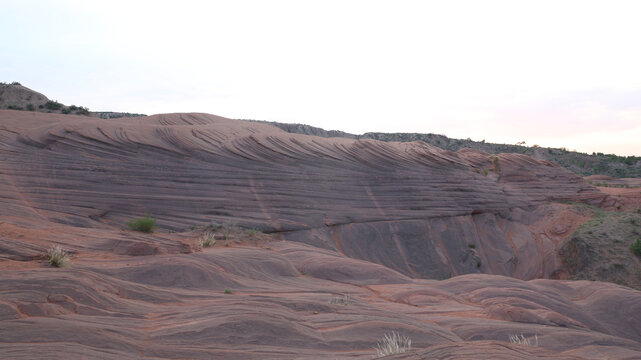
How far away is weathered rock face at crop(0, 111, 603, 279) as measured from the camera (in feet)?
57.0

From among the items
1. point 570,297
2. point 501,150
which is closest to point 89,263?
point 570,297

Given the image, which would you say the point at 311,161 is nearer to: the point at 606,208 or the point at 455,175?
the point at 455,175

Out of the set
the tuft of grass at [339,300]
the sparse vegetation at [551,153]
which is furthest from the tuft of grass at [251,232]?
the sparse vegetation at [551,153]

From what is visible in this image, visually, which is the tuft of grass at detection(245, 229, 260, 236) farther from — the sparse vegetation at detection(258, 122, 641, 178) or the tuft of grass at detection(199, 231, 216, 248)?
the sparse vegetation at detection(258, 122, 641, 178)

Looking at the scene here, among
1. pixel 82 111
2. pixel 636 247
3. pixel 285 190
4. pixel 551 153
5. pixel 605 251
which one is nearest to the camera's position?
pixel 285 190

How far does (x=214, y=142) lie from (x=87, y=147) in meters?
5.05

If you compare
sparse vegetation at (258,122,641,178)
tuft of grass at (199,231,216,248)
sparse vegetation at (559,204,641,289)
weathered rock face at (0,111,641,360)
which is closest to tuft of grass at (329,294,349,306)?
weathered rock face at (0,111,641,360)

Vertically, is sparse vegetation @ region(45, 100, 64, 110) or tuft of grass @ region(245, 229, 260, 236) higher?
sparse vegetation @ region(45, 100, 64, 110)

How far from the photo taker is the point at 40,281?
7395 millimetres

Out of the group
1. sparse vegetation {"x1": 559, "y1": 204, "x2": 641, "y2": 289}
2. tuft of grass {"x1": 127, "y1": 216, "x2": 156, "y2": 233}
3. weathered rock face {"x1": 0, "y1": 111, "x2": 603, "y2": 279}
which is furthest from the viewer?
sparse vegetation {"x1": 559, "y1": 204, "x2": 641, "y2": 289}

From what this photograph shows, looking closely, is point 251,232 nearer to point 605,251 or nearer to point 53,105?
point 605,251

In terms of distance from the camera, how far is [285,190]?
2044 centimetres

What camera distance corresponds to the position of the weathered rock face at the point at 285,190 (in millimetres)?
17375

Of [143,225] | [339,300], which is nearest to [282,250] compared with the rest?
[143,225]
